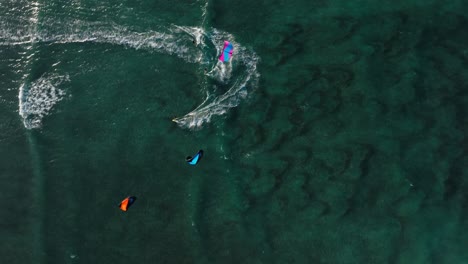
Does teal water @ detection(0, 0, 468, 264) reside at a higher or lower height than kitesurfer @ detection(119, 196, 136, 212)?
higher

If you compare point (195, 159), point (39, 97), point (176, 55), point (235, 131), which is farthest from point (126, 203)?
point (176, 55)

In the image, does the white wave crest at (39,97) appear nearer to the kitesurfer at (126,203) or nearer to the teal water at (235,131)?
the teal water at (235,131)

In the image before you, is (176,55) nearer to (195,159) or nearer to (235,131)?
(235,131)

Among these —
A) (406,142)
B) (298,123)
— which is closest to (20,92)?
(298,123)

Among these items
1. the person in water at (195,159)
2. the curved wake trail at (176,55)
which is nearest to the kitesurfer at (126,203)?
the person in water at (195,159)

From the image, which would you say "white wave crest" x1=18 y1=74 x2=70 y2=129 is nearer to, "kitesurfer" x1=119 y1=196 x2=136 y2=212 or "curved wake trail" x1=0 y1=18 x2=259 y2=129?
"curved wake trail" x1=0 y1=18 x2=259 y2=129

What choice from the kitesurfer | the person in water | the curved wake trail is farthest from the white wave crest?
the person in water
